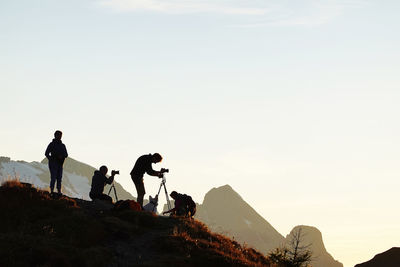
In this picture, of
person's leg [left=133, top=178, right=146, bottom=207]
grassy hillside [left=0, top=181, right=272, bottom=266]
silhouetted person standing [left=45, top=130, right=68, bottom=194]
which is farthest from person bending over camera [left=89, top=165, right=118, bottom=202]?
silhouetted person standing [left=45, top=130, right=68, bottom=194]

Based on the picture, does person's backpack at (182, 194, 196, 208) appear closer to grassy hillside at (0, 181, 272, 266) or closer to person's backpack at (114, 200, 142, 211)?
grassy hillside at (0, 181, 272, 266)

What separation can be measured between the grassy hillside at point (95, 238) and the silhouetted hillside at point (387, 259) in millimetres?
46845

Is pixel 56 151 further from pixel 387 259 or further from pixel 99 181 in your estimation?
pixel 387 259

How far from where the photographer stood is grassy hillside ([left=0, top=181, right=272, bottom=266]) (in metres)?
19.4

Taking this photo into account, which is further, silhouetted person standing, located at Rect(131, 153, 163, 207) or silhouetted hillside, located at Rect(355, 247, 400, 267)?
silhouetted hillside, located at Rect(355, 247, 400, 267)

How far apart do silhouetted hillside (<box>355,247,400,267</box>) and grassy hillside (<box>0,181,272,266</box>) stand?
154 ft

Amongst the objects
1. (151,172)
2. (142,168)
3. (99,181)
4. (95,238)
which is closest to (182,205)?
(151,172)

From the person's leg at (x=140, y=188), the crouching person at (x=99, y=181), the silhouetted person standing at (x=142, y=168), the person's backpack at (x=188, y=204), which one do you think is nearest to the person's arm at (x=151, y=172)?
the silhouetted person standing at (x=142, y=168)

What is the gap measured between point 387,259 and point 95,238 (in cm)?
5535

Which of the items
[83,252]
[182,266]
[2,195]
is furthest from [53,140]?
[182,266]

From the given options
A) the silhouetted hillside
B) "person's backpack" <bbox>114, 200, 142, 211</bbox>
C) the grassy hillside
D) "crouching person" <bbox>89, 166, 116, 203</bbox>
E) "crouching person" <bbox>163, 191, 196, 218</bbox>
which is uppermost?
the silhouetted hillside

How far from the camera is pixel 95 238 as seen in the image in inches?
861

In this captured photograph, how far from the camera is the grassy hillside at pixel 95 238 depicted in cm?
1936

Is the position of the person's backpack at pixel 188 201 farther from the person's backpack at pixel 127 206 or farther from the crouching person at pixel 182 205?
the person's backpack at pixel 127 206
